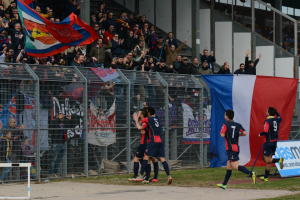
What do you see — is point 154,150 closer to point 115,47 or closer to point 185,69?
point 185,69

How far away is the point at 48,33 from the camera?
1437 centimetres

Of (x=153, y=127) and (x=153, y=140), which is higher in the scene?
(x=153, y=127)

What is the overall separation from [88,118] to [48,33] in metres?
2.83

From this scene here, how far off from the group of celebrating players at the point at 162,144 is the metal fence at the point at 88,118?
1876 millimetres

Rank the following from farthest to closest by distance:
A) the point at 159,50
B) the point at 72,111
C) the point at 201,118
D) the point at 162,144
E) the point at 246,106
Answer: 1. the point at 159,50
2. the point at 246,106
3. the point at 201,118
4. the point at 72,111
5. the point at 162,144

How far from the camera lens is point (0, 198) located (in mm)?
9164

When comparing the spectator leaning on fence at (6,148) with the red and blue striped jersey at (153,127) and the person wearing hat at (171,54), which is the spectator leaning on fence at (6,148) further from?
the person wearing hat at (171,54)

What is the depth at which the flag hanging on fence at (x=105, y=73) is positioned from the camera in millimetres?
14414

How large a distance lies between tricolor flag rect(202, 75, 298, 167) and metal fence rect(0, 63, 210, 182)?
1.12 feet

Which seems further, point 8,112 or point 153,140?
point 8,112

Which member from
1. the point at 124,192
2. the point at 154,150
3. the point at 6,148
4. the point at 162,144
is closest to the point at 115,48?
the point at 162,144

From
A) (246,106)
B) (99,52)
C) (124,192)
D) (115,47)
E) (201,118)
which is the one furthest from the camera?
(115,47)

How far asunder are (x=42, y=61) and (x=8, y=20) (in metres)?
2.32

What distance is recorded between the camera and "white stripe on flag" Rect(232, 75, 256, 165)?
16781mm
